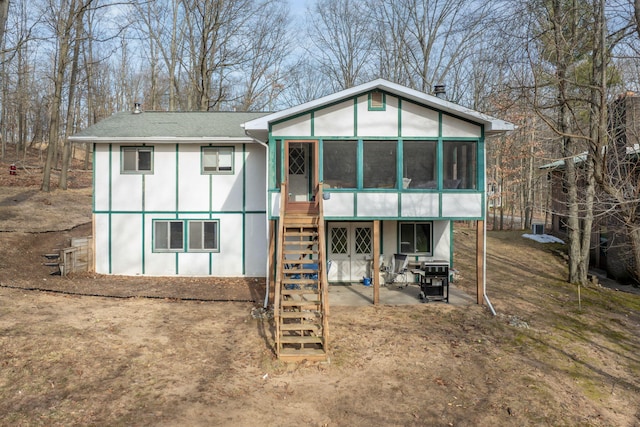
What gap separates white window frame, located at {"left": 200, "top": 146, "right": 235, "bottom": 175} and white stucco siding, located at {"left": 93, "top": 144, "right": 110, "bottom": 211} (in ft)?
10.1

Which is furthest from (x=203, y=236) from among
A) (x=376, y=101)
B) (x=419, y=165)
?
(x=419, y=165)

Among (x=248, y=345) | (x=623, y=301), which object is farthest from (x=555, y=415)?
(x=623, y=301)

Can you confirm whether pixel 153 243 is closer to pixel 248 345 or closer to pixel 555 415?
pixel 248 345

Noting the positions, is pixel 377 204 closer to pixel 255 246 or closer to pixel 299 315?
pixel 299 315

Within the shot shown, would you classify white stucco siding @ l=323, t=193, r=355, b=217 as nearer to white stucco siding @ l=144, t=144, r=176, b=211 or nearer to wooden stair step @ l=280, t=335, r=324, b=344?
wooden stair step @ l=280, t=335, r=324, b=344

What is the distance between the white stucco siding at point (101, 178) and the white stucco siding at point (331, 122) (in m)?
7.31

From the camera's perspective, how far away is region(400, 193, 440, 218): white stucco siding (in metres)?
11.1

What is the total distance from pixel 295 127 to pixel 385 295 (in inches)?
207

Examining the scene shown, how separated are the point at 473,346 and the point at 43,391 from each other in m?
7.41

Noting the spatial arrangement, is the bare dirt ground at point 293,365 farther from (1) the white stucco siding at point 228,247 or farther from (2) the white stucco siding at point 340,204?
(2) the white stucco siding at point 340,204

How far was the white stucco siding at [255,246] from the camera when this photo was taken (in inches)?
547

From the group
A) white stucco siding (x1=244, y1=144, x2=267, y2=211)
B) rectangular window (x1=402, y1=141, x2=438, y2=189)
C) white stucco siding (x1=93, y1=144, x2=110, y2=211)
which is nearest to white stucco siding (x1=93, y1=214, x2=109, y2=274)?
white stucco siding (x1=93, y1=144, x2=110, y2=211)

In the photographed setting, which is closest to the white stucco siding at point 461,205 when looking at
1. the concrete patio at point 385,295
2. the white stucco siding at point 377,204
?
the white stucco siding at point 377,204

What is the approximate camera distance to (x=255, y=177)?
13867mm
